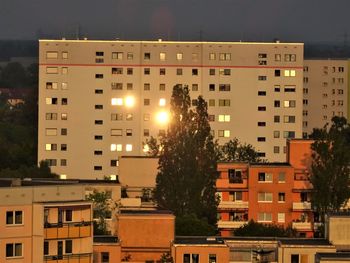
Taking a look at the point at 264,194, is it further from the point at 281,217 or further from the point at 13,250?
the point at 13,250

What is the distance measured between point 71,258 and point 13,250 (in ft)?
3.42

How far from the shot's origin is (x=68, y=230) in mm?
23188

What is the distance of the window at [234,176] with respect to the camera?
3772cm

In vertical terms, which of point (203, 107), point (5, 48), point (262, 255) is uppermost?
point (5, 48)

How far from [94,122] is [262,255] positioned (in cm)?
2862

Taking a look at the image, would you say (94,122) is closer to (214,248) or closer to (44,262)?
(214,248)

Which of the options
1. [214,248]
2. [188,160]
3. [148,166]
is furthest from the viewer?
[148,166]

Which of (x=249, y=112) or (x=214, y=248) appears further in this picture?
(x=249, y=112)

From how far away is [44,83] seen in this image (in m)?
55.1

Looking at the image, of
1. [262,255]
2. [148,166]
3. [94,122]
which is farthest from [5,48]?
[262,255]

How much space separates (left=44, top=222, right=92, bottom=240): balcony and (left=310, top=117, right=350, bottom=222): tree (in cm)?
1219

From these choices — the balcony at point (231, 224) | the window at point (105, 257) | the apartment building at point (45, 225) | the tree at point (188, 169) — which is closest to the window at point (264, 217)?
the balcony at point (231, 224)

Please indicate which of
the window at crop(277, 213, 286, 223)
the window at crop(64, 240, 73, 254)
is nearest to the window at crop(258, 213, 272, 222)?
the window at crop(277, 213, 286, 223)

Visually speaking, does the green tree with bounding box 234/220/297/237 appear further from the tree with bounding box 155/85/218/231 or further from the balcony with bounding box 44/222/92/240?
the balcony with bounding box 44/222/92/240
